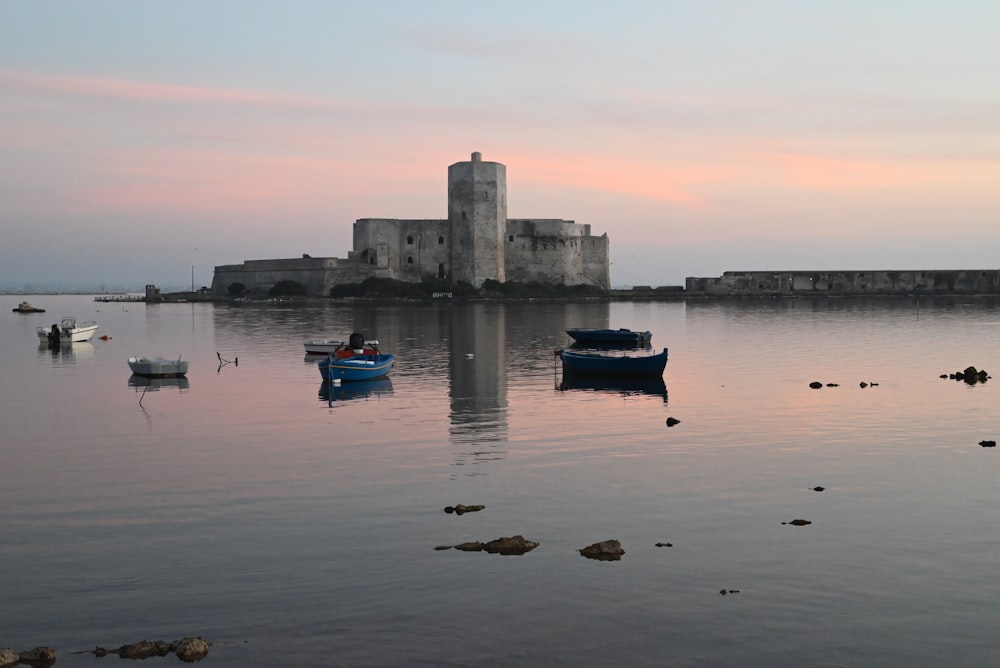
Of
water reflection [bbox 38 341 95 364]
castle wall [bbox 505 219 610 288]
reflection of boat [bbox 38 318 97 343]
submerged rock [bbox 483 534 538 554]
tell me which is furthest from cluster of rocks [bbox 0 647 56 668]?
castle wall [bbox 505 219 610 288]

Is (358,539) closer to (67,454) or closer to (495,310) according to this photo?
(67,454)

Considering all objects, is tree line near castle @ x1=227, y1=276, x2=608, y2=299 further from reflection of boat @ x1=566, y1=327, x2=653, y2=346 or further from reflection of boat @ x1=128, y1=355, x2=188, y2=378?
reflection of boat @ x1=128, y1=355, x2=188, y2=378

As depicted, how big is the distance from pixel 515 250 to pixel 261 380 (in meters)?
60.7

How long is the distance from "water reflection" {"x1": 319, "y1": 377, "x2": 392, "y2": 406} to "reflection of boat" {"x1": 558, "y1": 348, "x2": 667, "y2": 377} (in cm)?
514

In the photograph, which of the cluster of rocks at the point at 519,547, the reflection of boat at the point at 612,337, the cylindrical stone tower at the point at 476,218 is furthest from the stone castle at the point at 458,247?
the cluster of rocks at the point at 519,547

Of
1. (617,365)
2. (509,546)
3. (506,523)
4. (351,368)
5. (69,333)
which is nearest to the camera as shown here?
(509,546)

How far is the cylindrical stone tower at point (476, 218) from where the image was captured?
262 ft

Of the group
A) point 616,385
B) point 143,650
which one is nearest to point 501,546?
point 143,650

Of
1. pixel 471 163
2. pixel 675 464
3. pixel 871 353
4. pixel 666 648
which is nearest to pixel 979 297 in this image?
pixel 471 163

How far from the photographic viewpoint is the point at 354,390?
23.7 metres

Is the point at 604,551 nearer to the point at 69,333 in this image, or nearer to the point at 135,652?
the point at 135,652

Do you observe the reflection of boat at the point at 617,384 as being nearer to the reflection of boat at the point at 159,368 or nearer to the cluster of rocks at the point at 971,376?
the cluster of rocks at the point at 971,376

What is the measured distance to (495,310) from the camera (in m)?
67.6

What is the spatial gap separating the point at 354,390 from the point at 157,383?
6.16 m
